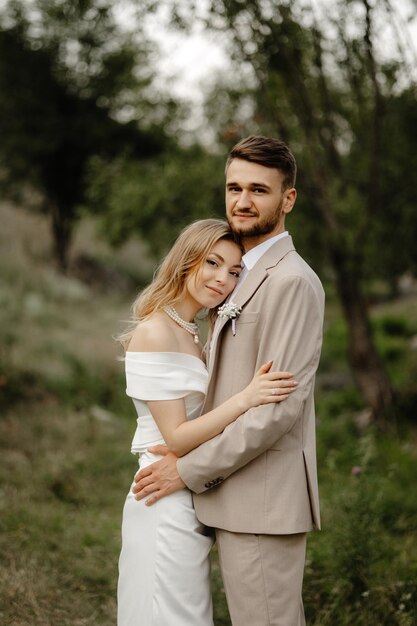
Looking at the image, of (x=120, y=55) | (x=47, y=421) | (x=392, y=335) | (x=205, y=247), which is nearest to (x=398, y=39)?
(x=205, y=247)

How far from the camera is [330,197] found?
→ 772 centimetres

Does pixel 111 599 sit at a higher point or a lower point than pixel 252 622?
lower

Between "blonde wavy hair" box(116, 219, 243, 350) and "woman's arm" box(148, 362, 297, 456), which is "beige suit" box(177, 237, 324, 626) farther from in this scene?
"blonde wavy hair" box(116, 219, 243, 350)

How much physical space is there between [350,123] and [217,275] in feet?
24.4

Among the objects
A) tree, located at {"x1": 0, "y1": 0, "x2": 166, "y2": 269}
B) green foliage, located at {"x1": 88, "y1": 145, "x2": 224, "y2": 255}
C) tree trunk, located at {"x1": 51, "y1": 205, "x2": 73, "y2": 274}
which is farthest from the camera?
tree trunk, located at {"x1": 51, "y1": 205, "x2": 73, "y2": 274}

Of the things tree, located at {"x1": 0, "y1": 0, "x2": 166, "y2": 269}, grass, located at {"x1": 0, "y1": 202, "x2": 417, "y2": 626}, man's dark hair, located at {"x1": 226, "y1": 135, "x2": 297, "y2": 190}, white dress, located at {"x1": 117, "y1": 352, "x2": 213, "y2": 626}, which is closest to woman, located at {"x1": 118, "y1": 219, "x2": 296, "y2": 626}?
white dress, located at {"x1": 117, "y1": 352, "x2": 213, "y2": 626}

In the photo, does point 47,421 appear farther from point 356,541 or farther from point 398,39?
point 398,39

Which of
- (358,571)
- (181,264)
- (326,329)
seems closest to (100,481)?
(358,571)

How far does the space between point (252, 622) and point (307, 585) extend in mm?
1686

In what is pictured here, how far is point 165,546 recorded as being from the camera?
110 inches

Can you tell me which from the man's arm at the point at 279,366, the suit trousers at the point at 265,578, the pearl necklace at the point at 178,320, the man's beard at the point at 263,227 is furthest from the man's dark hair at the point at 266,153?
the suit trousers at the point at 265,578

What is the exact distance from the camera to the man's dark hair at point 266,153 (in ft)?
9.12

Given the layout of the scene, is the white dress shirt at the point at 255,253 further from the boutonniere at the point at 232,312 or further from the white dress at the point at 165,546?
the white dress at the point at 165,546

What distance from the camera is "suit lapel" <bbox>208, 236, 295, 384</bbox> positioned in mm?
2732
